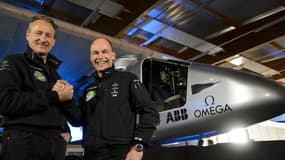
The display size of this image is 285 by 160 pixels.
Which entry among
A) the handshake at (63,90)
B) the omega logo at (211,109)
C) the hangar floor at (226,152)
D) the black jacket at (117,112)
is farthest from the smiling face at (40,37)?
the omega logo at (211,109)

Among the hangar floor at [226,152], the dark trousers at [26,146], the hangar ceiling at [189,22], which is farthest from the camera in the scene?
the hangar ceiling at [189,22]

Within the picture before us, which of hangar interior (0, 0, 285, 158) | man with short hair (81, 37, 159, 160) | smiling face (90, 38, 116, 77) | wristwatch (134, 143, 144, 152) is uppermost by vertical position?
hangar interior (0, 0, 285, 158)

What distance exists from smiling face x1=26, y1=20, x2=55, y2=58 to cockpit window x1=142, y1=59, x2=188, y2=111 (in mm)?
1400

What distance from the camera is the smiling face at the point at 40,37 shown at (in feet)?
3.22

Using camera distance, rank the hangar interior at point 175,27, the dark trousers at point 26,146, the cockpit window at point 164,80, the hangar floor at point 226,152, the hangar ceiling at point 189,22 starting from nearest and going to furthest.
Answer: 1. the dark trousers at point 26,146
2. the hangar floor at point 226,152
3. the cockpit window at point 164,80
4. the hangar interior at point 175,27
5. the hangar ceiling at point 189,22

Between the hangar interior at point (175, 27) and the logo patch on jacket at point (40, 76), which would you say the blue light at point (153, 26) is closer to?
the hangar interior at point (175, 27)

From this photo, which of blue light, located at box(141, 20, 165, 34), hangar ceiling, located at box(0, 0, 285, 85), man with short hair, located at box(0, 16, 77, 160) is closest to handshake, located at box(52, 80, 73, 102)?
man with short hair, located at box(0, 16, 77, 160)

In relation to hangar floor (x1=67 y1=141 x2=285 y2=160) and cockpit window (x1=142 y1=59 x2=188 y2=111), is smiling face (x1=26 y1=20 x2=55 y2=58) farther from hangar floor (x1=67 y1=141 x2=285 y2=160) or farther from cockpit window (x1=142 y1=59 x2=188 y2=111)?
cockpit window (x1=142 y1=59 x2=188 y2=111)

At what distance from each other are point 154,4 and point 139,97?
3.40m

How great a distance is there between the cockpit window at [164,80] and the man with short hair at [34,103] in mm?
1403

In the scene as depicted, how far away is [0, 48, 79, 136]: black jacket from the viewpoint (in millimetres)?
817

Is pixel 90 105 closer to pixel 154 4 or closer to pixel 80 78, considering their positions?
pixel 80 78

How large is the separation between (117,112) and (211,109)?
1.13 metres

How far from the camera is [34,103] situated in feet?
2.70
